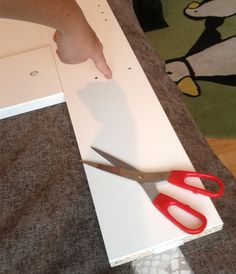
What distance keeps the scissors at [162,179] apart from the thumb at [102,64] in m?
0.15

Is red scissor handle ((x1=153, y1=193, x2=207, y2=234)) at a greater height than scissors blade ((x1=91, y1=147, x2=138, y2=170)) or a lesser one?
greater

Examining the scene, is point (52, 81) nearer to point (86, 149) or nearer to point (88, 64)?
point (88, 64)

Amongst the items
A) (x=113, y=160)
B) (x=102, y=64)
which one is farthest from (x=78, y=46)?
(x=113, y=160)

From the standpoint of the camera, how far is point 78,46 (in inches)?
20.6

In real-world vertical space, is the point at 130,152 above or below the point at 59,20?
below

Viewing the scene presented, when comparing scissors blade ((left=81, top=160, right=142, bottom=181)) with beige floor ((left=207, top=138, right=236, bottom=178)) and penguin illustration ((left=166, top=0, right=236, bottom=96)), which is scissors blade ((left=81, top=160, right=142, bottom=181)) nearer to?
beige floor ((left=207, top=138, right=236, bottom=178))

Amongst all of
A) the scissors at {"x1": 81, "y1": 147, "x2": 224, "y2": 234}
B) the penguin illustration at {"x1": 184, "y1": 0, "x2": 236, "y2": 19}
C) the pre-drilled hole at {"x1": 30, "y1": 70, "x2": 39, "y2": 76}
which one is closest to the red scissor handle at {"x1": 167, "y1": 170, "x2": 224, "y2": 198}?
the scissors at {"x1": 81, "y1": 147, "x2": 224, "y2": 234}

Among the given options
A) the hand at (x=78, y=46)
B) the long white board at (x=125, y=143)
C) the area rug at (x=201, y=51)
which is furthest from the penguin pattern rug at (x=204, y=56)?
the hand at (x=78, y=46)

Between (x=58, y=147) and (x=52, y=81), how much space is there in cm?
14

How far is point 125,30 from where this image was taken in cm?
80

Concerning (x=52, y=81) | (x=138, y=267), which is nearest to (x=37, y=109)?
(x=52, y=81)

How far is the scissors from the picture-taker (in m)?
0.42

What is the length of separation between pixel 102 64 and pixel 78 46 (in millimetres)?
67

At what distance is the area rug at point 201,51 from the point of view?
122 cm
